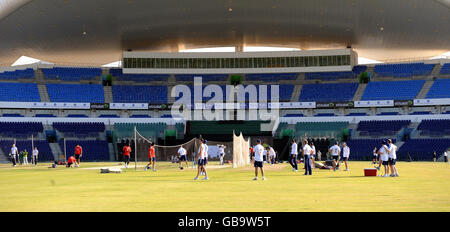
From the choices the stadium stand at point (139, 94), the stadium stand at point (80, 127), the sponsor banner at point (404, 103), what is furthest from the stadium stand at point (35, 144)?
the sponsor banner at point (404, 103)

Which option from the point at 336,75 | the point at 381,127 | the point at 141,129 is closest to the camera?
the point at 381,127

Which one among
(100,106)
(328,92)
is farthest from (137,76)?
(328,92)

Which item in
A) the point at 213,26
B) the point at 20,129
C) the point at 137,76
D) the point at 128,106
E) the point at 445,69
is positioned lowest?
the point at 20,129

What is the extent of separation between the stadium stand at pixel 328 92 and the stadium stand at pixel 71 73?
30.4 m

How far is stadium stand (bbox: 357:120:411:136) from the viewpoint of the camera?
2620 inches

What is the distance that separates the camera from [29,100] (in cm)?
6956

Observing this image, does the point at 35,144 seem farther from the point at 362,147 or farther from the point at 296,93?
the point at 362,147

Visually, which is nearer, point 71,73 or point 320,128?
point 320,128

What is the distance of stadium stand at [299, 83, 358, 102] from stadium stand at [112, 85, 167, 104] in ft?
65.7

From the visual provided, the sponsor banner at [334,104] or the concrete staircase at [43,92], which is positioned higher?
the concrete staircase at [43,92]

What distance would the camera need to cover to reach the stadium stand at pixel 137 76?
76.8 m

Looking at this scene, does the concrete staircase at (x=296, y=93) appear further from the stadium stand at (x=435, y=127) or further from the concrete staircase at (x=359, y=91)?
the stadium stand at (x=435, y=127)

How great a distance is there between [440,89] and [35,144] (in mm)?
53054

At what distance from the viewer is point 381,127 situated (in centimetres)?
6775
